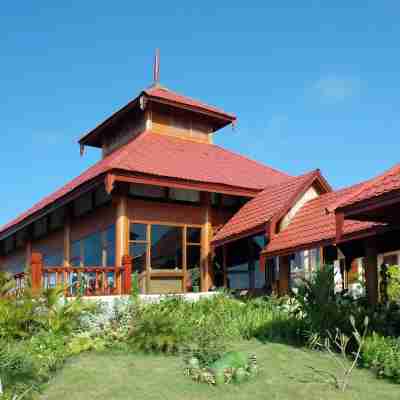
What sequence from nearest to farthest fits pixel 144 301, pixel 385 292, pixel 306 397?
pixel 306 397 → pixel 385 292 → pixel 144 301

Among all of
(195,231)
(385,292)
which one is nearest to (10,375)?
(385,292)

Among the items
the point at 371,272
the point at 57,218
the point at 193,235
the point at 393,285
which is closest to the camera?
the point at 371,272

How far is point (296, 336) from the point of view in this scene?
12.0 metres

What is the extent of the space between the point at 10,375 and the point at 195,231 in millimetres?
9964

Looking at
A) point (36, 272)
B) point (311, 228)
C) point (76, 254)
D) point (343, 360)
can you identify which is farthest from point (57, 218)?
point (343, 360)

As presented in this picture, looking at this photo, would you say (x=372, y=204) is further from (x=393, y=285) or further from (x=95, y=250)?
(x=95, y=250)

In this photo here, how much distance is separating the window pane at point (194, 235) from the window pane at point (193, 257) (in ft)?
0.76

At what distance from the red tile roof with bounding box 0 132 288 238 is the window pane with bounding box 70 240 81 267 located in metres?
1.72

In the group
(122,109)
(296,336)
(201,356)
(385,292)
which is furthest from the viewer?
(122,109)

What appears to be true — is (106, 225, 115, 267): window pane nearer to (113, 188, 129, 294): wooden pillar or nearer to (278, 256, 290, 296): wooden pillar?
(113, 188, 129, 294): wooden pillar

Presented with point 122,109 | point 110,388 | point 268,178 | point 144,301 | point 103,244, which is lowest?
point 110,388

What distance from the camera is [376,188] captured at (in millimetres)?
9266

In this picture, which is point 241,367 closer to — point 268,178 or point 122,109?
point 268,178

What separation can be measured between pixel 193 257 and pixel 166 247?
39.8 inches
